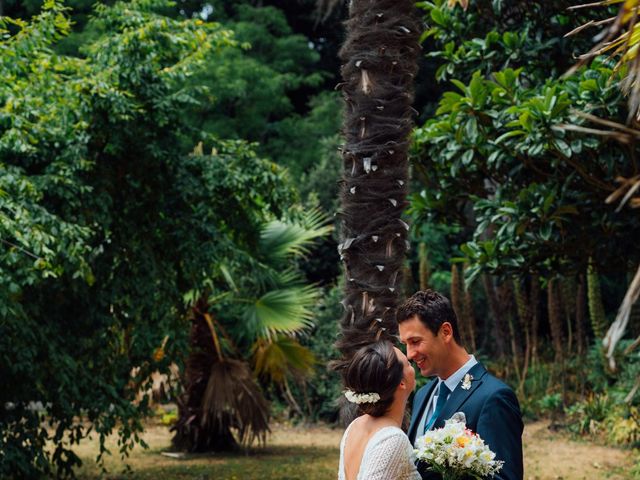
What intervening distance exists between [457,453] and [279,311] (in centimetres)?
1078

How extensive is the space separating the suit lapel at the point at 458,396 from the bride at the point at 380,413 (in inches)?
6.4

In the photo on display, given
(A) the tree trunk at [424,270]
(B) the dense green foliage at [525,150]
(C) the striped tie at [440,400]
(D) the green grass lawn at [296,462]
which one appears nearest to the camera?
(C) the striped tie at [440,400]

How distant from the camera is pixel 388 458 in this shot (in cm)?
351

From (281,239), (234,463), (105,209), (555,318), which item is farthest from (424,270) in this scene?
(105,209)

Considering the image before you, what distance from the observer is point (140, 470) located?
1251 centimetres

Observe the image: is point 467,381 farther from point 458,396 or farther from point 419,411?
point 419,411

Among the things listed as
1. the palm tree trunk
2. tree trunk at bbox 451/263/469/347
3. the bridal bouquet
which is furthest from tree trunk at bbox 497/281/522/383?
the bridal bouquet

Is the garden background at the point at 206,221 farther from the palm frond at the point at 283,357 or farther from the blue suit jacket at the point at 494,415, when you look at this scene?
the blue suit jacket at the point at 494,415

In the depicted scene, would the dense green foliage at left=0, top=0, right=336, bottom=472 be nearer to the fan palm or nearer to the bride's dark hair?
the fan palm

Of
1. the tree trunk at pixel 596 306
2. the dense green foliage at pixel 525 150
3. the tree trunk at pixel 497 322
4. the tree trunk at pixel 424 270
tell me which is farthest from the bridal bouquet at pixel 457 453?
the tree trunk at pixel 497 322

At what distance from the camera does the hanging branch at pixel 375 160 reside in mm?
6000

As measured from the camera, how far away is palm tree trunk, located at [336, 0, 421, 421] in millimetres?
6000

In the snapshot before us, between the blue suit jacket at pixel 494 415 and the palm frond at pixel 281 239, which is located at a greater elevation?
the palm frond at pixel 281 239

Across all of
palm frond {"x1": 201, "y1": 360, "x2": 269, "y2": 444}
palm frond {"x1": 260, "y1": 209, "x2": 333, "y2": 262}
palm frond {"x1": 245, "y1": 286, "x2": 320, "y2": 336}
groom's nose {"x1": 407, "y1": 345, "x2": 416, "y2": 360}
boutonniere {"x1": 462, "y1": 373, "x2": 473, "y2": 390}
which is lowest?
palm frond {"x1": 201, "y1": 360, "x2": 269, "y2": 444}
